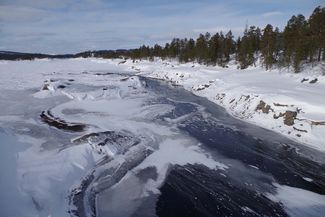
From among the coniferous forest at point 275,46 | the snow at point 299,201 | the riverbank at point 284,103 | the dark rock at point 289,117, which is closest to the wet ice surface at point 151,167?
the snow at point 299,201

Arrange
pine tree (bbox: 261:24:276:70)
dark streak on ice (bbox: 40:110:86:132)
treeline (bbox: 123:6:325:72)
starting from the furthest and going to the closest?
pine tree (bbox: 261:24:276:70) → treeline (bbox: 123:6:325:72) → dark streak on ice (bbox: 40:110:86:132)

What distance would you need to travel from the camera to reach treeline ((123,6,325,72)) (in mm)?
38812

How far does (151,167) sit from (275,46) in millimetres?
37965

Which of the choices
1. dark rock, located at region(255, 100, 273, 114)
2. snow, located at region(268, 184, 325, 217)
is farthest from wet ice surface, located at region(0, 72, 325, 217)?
dark rock, located at region(255, 100, 273, 114)

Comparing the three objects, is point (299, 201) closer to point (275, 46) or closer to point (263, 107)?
point (263, 107)

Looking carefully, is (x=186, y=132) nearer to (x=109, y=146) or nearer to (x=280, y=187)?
(x=109, y=146)

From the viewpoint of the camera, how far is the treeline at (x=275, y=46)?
38812 mm

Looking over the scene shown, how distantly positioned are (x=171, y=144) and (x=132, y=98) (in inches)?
577

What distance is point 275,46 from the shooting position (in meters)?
45.9

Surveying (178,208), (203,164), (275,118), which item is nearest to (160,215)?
(178,208)

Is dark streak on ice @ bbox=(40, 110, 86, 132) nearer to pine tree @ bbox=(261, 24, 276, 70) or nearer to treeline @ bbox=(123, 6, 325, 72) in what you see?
treeline @ bbox=(123, 6, 325, 72)

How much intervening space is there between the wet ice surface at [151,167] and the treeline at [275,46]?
2122 centimetres

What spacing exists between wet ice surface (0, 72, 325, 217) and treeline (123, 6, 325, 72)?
2122 cm

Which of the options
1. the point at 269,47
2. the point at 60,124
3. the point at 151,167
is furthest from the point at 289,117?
the point at 269,47
